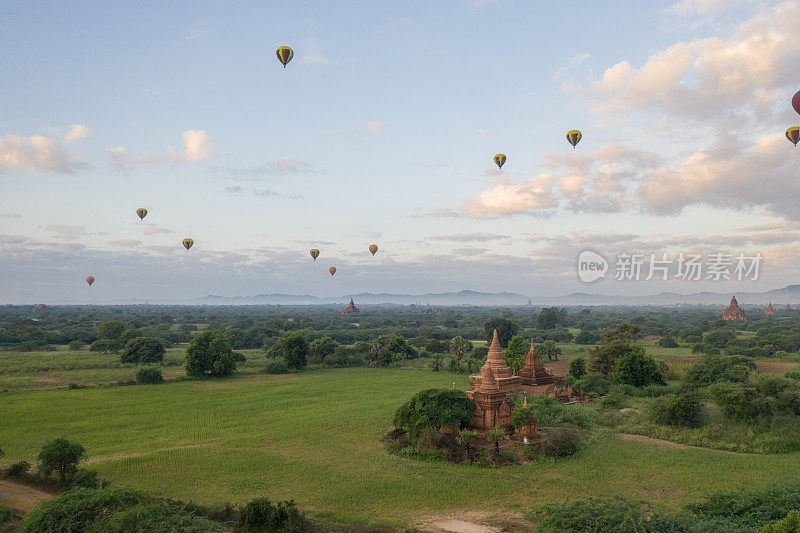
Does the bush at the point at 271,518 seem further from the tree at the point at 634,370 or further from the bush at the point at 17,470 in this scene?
the tree at the point at 634,370

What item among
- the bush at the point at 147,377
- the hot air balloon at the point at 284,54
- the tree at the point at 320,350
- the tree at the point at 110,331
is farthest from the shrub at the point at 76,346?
the hot air balloon at the point at 284,54

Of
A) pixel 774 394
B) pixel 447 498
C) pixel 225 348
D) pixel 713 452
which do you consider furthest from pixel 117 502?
pixel 225 348

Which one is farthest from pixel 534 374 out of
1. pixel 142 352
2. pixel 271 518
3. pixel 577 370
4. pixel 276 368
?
pixel 142 352

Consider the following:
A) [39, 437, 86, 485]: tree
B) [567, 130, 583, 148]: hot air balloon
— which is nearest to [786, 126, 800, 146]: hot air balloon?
[567, 130, 583, 148]: hot air balloon

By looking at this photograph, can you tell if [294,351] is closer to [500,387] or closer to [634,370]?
[500,387]

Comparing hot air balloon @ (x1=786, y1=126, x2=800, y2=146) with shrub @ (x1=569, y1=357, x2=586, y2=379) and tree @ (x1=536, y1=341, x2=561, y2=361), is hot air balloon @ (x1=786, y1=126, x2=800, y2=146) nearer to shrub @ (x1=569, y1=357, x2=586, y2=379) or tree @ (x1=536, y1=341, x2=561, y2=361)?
shrub @ (x1=569, y1=357, x2=586, y2=379)

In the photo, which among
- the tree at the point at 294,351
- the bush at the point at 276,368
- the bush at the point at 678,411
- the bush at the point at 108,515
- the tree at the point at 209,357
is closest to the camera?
the bush at the point at 108,515
